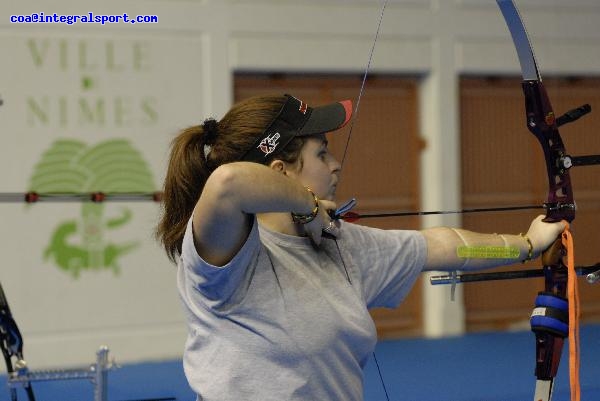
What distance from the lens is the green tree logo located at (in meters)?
4.50

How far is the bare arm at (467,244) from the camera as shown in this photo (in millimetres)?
1673

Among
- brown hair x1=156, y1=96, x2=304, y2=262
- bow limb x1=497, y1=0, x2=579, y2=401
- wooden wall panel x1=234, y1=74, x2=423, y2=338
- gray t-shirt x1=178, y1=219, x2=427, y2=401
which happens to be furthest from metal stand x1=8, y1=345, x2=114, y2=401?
wooden wall panel x1=234, y1=74, x2=423, y2=338

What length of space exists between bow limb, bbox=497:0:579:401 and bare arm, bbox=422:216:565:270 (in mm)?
32

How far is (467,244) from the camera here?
5.53 ft

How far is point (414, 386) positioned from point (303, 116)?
2.28 metres

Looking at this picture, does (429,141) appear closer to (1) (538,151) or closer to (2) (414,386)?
(1) (538,151)

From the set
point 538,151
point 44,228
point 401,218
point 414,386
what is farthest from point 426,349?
point 44,228

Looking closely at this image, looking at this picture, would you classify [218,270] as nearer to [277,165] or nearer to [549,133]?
[277,165]

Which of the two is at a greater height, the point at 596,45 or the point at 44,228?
the point at 596,45

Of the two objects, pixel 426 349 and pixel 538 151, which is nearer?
pixel 426 349

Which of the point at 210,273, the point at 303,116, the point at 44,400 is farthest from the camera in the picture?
the point at 44,400

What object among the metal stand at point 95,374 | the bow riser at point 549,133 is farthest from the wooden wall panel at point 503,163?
the metal stand at point 95,374

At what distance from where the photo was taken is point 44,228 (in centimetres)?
448

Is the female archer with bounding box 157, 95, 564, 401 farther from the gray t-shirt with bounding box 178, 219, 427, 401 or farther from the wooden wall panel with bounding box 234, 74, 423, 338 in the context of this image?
the wooden wall panel with bounding box 234, 74, 423, 338
